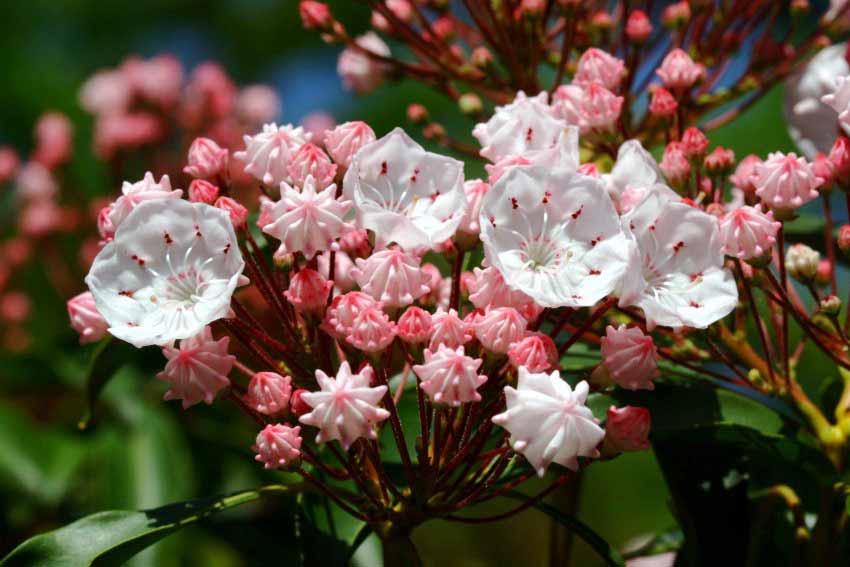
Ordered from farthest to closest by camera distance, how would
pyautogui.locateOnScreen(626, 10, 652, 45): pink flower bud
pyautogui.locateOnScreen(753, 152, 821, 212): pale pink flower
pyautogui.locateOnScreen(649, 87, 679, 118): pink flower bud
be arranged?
pyautogui.locateOnScreen(626, 10, 652, 45): pink flower bud, pyautogui.locateOnScreen(649, 87, 679, 118): pink flower bud, pyautogui.locateOnScreen(753, 152, 821, 212): pale pink flower

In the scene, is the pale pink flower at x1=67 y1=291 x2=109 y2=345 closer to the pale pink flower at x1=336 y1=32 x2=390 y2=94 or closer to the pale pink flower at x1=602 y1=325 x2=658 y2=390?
the pale pink flower at x1=602 y1=325 x2=658 y2=390

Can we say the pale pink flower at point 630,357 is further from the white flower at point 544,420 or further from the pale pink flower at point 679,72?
the pale pink flower at point 679,72

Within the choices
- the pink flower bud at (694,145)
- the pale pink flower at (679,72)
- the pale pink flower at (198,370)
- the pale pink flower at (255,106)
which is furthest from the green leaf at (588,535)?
the pale pink flower at (255,106)

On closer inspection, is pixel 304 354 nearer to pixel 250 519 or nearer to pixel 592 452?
→ pixel 592 452

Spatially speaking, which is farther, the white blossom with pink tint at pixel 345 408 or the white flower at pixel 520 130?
the white flower at pixel 520 130

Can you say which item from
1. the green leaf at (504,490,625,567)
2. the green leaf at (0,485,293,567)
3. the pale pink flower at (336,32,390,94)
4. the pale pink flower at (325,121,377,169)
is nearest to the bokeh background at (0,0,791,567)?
the pale pink flower at (336,32,390,94)

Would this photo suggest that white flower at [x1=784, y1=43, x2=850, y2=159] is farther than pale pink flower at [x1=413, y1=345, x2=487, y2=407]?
Yes
